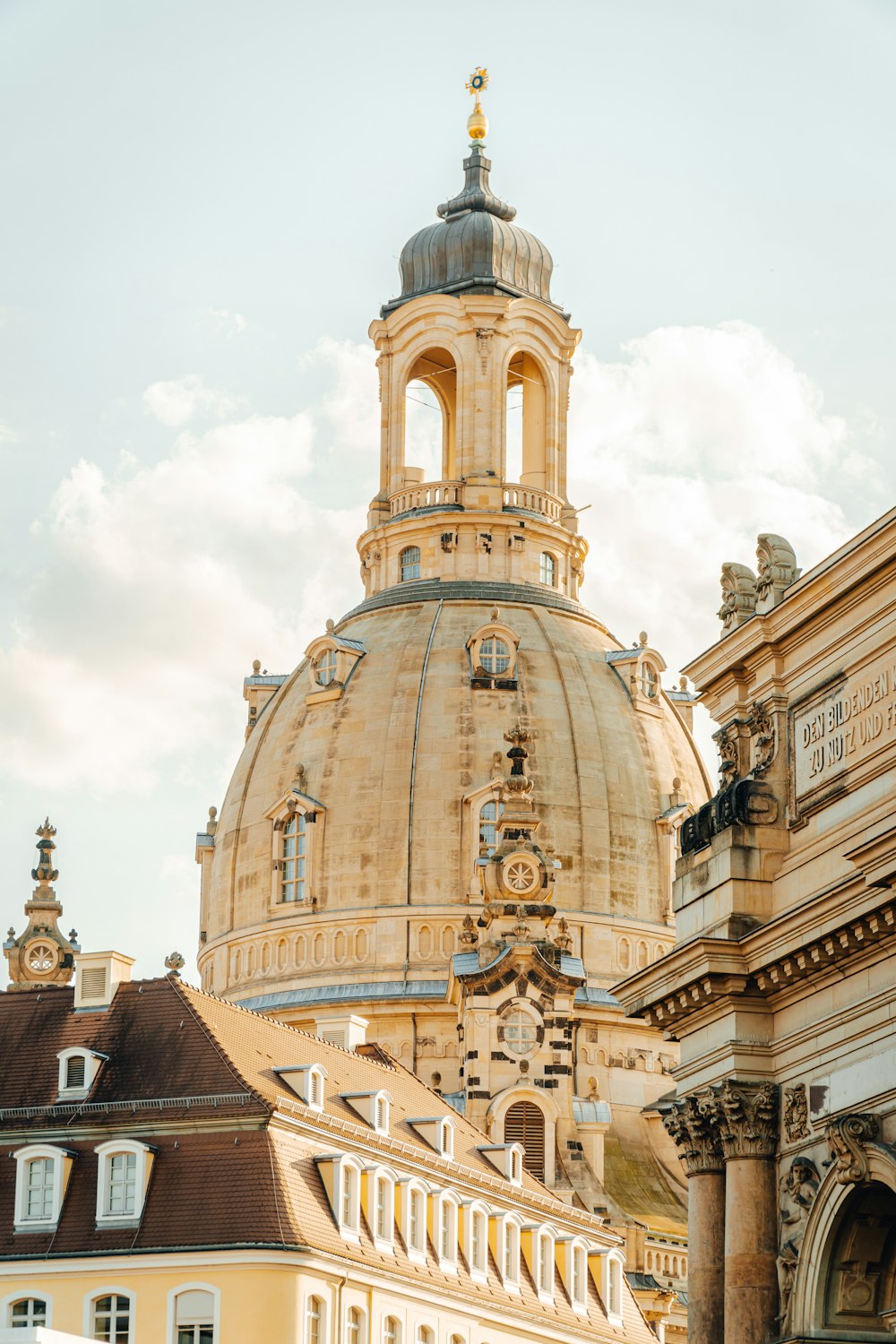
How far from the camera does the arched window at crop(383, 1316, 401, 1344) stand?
6788cm

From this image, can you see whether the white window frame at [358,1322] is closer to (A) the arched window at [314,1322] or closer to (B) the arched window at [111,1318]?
(A) the arched window at [314,1322]

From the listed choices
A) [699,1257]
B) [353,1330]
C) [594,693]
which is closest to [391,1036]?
[594,693]

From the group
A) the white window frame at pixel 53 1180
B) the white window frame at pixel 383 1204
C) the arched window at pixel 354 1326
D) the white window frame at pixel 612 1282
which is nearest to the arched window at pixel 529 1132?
the white window frame at pixel 612 1282

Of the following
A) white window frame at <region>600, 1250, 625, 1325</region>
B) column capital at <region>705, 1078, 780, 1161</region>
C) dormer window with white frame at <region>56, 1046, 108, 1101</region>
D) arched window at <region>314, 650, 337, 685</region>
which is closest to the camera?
column capital at <region>705, 1078, 780, 1161</region>

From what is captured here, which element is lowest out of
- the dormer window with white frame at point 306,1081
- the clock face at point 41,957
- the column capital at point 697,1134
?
the column capital at point 697,1134

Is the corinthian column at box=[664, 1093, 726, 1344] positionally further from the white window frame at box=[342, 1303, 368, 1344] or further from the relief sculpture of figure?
the white window frame at box=[342, 1303, 368, 1344]

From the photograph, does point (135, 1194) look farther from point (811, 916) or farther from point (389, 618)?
point (389, 618)

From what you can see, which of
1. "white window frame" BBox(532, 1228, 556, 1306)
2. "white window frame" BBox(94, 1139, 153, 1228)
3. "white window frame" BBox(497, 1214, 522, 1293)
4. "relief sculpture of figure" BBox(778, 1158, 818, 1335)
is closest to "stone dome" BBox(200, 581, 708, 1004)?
"white window frame" BBox(532, 1228, 556, 1306)

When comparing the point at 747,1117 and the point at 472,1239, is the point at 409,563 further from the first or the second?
the point at 747,1117

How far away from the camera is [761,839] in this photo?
166ft

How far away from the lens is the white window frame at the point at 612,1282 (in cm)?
8100

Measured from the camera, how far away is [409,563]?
396 feet

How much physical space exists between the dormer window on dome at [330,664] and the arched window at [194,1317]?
5056 cm

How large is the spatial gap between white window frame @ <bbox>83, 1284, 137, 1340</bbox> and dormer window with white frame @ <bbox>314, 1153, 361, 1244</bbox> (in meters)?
5.23
